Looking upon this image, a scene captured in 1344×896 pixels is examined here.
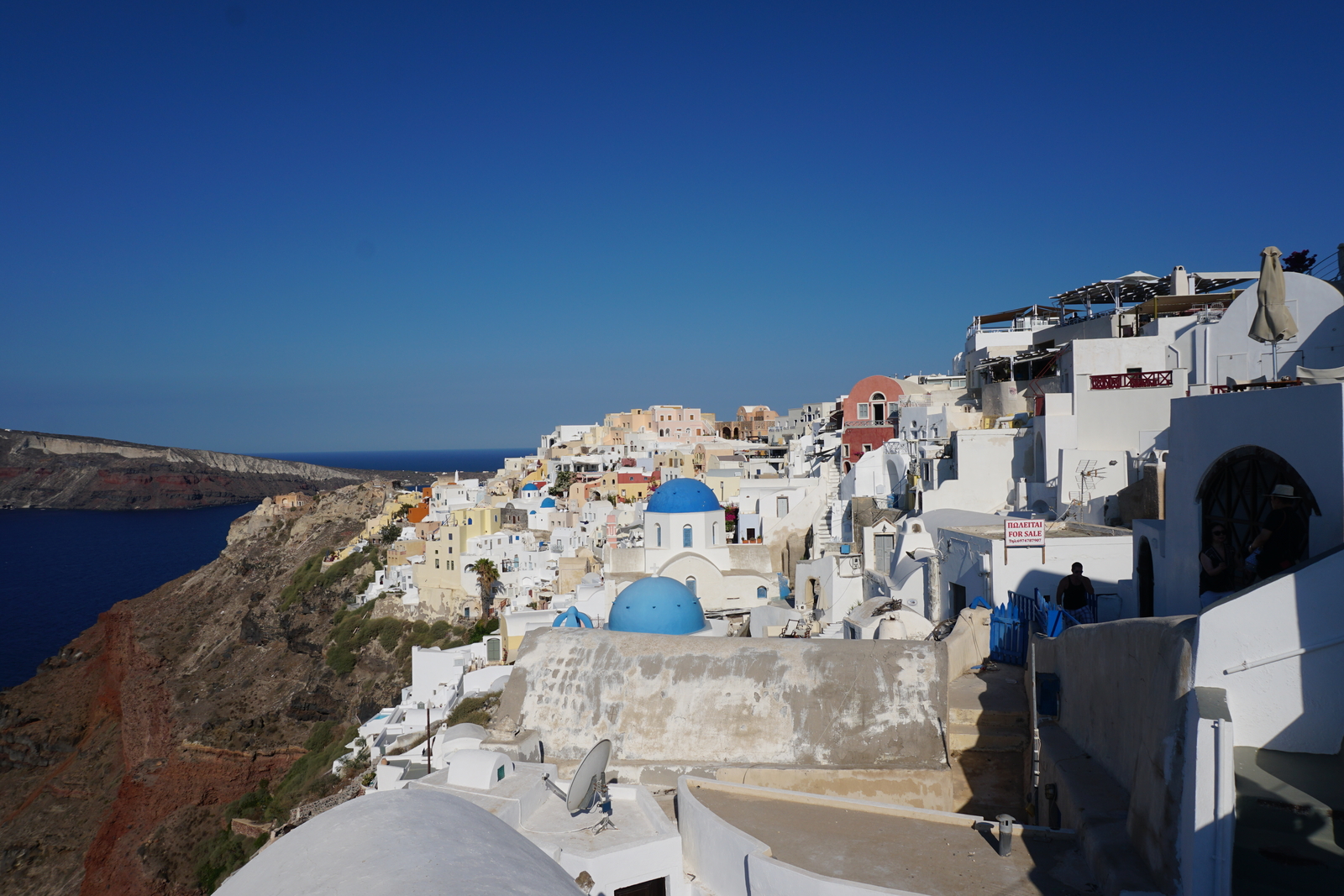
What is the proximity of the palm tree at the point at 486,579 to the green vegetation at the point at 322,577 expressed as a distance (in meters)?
14.2

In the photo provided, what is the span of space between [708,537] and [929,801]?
15939 millimetres

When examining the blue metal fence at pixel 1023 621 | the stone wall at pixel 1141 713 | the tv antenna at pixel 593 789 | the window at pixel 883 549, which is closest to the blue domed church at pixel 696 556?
the window at pixel 883 549

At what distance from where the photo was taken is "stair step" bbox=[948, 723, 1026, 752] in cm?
891

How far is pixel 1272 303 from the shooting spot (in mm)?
7402

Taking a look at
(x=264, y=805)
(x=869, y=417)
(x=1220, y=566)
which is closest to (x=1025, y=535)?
(x=1220, y=566)

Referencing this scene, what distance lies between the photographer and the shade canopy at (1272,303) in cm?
734

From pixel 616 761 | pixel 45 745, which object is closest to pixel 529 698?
pixel 616 761

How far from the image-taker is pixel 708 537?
80.6 feet

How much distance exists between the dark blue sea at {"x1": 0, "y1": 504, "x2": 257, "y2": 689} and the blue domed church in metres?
43.4

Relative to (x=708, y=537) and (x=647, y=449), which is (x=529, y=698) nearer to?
(x=708, y=537)

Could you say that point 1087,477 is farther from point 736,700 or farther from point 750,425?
point 750,425

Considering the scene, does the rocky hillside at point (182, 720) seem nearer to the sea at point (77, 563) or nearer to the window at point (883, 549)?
the sea at point (77, 563)

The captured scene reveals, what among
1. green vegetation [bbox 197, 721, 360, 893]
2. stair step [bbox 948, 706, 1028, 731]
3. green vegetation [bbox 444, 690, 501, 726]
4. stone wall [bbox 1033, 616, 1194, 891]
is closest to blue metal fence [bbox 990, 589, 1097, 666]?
stair step [bbox 948, 706, 1028, 731]

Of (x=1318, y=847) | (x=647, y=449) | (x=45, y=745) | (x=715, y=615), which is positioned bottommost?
(x=45, y=745)
